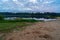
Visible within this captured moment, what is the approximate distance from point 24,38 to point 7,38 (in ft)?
3.72

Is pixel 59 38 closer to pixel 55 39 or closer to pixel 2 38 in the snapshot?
pixel 55 39

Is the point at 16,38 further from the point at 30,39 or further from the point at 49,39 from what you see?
the point at 49,39

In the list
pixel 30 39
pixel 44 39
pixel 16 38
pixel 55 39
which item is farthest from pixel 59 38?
pixel 16 38

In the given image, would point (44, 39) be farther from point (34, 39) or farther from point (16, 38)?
point (16, 38)

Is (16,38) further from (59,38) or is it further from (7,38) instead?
(59,38)

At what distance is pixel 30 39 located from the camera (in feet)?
38.6

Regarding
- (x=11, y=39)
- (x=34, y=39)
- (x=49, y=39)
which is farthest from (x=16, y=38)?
(x=49, y=39)

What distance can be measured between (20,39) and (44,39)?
1.56 metres

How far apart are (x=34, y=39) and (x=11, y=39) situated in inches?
59.2

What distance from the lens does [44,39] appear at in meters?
11.7

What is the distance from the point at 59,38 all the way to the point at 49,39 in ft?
2.69

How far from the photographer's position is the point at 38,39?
11703 millimetres

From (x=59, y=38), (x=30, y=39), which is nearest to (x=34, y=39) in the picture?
(x=30, y=39)

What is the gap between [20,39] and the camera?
11.6 metres
